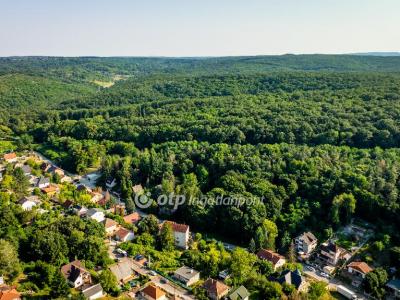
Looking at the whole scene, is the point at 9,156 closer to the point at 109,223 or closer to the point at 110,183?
the point at 110,183

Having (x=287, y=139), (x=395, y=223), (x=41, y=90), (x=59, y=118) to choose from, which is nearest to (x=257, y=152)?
(x=287, y=139)

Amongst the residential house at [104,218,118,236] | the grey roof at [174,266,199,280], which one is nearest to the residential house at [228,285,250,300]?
the grey roof at [174,266,199,280]

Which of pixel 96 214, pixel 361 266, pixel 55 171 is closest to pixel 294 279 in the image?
pixel 361 266

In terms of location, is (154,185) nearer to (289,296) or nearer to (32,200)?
(32,200)

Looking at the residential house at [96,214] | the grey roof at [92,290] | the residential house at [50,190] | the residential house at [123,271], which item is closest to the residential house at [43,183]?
the residential house at [50,190]

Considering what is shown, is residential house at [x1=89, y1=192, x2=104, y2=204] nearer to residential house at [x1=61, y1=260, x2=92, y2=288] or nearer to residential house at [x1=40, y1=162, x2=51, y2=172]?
residential house at [x1=40, y1=162, x2=51, y2=172]

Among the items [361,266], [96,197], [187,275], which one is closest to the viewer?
[187,275]
